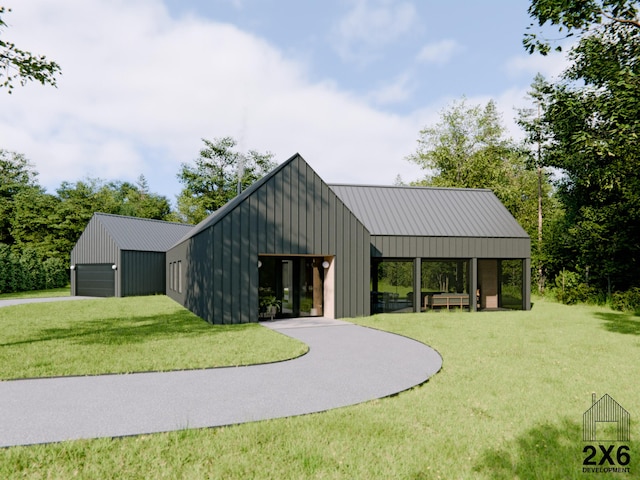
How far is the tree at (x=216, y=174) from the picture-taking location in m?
45.8

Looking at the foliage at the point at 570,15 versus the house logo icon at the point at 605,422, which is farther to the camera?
the foliage at the point at 570,15

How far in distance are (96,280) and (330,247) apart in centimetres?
1902

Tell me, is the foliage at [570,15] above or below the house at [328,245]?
above

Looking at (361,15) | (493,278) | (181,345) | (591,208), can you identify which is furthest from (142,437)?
(591,208)

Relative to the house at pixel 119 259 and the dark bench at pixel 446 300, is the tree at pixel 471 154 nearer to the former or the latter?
the dark bench at pixel 446 300

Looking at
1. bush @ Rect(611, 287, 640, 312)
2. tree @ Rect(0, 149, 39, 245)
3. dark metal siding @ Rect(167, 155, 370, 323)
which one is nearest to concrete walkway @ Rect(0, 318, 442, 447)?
Answer: dark metal siding @ Rect(167, 155, 370, 323)

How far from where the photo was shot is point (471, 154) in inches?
1411

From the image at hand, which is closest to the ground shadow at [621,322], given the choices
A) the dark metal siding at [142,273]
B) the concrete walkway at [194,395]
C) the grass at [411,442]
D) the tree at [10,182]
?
the grass at [411,442]

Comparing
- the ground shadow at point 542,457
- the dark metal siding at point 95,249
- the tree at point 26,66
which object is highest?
the tree at point 26,66

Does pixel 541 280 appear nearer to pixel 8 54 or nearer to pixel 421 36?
pixel 421 36

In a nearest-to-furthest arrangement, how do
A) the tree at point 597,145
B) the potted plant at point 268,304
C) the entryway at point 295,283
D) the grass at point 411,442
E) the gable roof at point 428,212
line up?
the grass at point 411,442 → the tree at point 597,145 → the potted plant at point 268,304 → the entryway at point 295,283 → the gable roof at point 428,212

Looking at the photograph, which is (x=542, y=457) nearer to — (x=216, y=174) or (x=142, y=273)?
(x=142, y=273)

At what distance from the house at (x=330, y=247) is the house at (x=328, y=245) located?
0.03 metres

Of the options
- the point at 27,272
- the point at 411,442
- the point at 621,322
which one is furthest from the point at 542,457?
the point at 27,272
